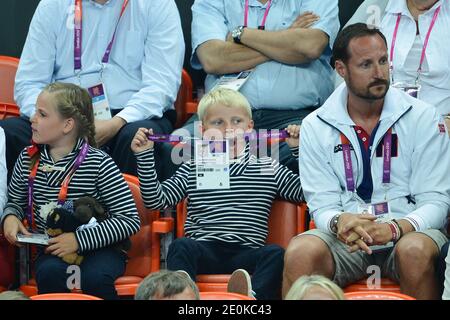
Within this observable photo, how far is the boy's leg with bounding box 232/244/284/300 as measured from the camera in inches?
162

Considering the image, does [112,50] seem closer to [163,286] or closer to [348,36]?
[348,36]

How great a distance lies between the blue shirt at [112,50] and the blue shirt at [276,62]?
189 millimetres

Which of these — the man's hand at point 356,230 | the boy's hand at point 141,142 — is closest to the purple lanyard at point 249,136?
the boy's hand at point 141,142

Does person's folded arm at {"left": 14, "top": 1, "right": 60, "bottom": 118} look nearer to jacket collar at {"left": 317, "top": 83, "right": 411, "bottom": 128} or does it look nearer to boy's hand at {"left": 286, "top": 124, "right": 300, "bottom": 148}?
boy's hand at {"left": 286, "top": 124, "right": 300, "bottom": 148}

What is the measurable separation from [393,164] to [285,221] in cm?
56

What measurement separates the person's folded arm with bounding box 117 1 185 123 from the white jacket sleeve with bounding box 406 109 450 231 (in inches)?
58.0

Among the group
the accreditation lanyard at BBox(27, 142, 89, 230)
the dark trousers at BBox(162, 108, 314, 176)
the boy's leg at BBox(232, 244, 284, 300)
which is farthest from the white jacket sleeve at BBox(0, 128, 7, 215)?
the boy's leg at BBox(232, 244, 284, 300)

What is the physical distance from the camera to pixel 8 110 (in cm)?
555

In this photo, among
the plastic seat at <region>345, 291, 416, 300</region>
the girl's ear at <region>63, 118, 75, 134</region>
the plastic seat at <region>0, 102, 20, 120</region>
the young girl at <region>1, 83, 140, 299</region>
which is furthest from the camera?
the plastic seat at <region>0, 102, 20, 120</region>

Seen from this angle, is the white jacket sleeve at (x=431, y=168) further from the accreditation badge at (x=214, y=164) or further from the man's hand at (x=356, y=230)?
the accreditation badge at (x=214, y=164)

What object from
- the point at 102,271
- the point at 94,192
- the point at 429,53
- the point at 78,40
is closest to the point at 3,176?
the point at 94,192

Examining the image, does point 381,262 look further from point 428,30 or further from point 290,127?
point 428,30
